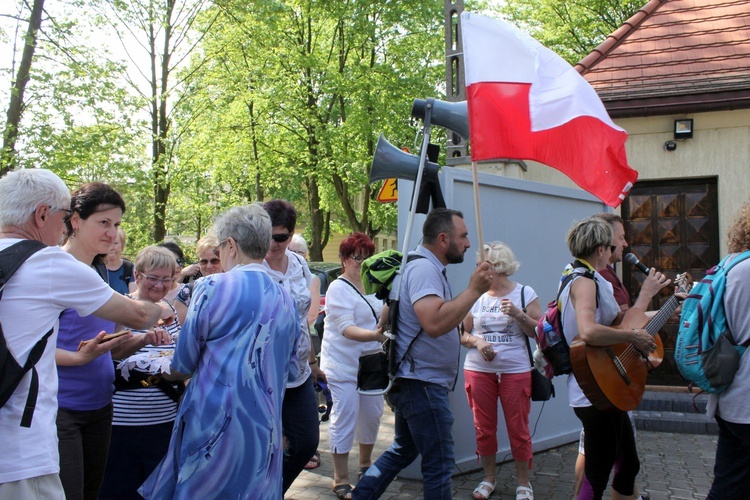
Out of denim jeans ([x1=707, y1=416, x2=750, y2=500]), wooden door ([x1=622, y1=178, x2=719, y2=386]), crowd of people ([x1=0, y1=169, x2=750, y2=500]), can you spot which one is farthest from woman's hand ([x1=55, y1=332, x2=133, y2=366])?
wooden door ([x1=622, y1=178, x2=719, y2=386])

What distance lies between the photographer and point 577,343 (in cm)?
401

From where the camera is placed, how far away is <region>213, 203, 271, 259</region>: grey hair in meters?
3.20

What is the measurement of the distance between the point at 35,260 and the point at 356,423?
3.70 metres

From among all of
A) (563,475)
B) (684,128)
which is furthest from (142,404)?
(684,128)

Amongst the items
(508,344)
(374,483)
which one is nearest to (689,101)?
(508,344)

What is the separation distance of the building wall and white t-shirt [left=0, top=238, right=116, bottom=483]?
22.9ft

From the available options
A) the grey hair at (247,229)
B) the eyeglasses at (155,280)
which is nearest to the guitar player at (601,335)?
the grey hair at (247,229)

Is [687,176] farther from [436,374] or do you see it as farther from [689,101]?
[436,374]

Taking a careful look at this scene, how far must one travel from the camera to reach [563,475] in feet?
19.8

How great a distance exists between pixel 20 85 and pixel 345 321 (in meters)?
10.8

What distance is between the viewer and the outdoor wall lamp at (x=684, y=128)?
866 cm

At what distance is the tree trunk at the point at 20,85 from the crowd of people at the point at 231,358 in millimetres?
9380

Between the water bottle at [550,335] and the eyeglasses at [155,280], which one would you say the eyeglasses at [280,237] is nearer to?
the eyeglasses at [155,280]

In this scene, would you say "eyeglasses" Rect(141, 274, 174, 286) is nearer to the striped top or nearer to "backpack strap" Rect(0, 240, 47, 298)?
the striped top
